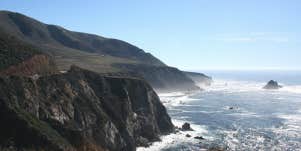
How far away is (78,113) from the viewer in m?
73.0

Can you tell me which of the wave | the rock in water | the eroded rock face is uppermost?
the eroded rock face

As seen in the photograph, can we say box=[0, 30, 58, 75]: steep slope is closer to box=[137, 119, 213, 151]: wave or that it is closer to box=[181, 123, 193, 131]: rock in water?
box=[137, 119, 213, 151]: wave

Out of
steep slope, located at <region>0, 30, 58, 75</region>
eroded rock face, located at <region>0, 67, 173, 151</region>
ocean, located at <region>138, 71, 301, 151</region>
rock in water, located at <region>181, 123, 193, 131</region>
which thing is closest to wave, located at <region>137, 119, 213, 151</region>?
ocean, located at <region>138, 71, 301, 151</region>

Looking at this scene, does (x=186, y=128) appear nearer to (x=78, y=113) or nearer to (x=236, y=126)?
(x=236, y=126)

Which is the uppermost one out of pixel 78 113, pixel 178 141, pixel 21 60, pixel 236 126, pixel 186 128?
pixel 21 60

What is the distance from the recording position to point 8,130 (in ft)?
174

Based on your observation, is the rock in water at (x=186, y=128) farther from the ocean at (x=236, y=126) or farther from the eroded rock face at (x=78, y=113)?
the eroded rock face at (x=78, y=113)

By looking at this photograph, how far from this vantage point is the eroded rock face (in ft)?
177

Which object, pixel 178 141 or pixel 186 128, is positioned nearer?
pixel 178 141

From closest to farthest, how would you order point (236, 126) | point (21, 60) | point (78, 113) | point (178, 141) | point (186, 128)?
point (78, 113), point (21, 60), point (178, 141), point (186, 128), point (236, 126)

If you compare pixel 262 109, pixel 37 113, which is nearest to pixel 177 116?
pixel 262 109

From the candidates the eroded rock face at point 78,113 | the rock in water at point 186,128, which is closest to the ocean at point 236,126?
the rock in water at point 186,128

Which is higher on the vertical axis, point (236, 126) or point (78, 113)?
point (78, 113)

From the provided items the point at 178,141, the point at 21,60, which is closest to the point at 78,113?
the point at 21,60
